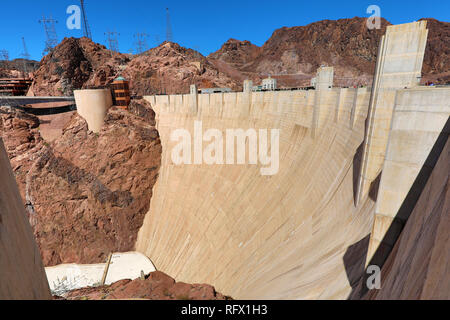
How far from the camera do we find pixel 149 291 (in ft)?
60.6

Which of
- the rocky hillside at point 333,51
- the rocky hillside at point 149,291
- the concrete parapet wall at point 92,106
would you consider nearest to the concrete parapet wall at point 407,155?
the rocky hillside at point 149,291

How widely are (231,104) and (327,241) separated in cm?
1869

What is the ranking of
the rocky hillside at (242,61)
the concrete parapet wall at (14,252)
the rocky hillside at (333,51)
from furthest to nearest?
the rocky hillside at (333,51) < the rocky hillside at (242,61) < the concrete parapet wall at (14,252)

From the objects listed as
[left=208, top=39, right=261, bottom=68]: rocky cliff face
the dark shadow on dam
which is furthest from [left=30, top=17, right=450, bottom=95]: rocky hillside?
the dark shadow on dam

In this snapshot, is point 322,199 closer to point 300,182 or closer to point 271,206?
point 300,182

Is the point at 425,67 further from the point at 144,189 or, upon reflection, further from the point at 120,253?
the point at 120,253

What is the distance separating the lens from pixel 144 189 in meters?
31.4

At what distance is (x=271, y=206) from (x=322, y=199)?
5.30 metres

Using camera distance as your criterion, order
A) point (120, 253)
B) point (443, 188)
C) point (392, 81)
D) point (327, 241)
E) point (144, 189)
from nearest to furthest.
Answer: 1. point (443, 188)
2. point (392, 81)
3. point (327, 241)
4. point (120, 253)
5. point (144, 189)

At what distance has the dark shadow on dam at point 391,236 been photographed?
650 cm

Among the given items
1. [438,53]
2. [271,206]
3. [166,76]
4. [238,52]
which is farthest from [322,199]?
[238,52]

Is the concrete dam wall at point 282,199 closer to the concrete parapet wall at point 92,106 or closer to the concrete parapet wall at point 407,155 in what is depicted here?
the concrete parapet wall at point 407,155

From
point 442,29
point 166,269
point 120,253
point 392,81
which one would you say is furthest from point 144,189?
point 442,29

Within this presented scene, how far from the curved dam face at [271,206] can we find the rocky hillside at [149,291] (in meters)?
2.07
